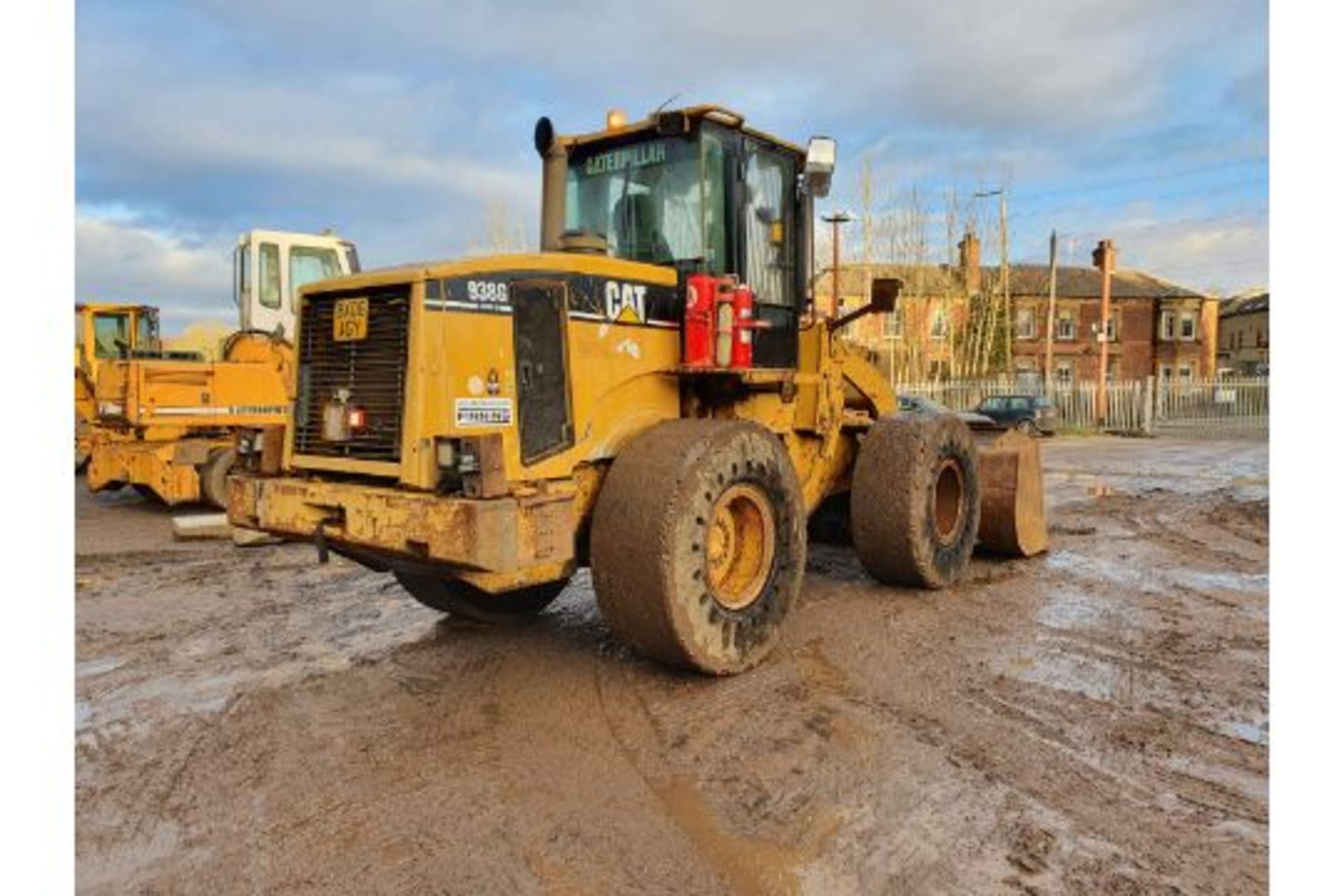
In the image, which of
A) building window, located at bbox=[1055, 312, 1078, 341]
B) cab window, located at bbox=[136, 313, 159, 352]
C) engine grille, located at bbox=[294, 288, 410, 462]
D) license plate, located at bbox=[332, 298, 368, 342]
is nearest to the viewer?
engine grille, located at bbox=[294, 288, 410, 462]

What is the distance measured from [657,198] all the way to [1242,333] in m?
80.0

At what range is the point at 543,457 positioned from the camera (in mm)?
4742

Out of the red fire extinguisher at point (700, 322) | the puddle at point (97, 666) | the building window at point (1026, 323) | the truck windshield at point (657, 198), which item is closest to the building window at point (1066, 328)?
the building window at point (1026, 323)

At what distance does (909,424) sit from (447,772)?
423 cm

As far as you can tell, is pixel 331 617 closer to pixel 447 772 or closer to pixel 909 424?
pixel 447 772

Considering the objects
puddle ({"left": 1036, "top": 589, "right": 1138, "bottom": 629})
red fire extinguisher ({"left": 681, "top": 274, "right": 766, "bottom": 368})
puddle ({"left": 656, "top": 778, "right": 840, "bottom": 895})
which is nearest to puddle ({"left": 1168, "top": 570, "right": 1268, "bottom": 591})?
puddle ({"left": 1036, "top": 589, "right": 1138, "bottom": 629})

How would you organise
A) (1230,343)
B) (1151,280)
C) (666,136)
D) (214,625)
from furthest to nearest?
(1230,343), (1151,280), (214,625), (666,136)

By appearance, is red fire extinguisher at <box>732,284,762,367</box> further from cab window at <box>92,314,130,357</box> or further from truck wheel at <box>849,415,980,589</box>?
cab window at <box>92,314,130,357</box>

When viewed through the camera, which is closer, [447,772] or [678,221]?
[447,772]

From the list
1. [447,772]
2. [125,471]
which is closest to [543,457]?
[447,772]

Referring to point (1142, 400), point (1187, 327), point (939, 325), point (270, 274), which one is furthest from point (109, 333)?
point (1187, 327)

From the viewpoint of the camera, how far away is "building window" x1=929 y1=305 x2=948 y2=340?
3750 cm

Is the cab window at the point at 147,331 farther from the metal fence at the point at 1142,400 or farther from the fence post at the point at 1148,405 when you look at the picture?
the fence post at the point at 1148,405

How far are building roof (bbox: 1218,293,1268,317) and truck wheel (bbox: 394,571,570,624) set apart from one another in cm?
7548
